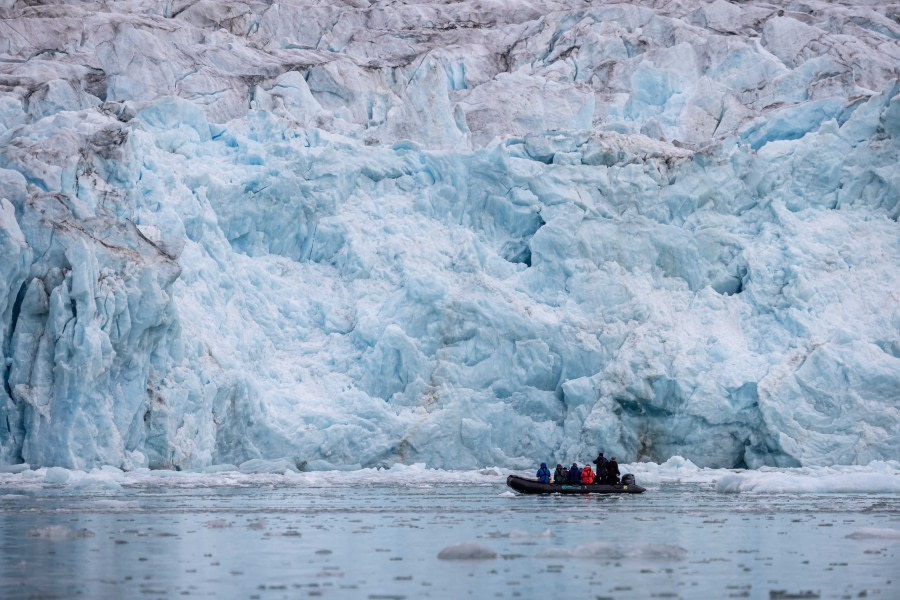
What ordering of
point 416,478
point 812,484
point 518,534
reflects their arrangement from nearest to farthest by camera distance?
point 518,534 → point 812,484 → point 416,478

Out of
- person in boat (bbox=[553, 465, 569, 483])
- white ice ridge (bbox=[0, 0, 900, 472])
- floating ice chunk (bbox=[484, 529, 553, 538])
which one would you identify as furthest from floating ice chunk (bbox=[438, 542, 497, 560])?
white ice ridge (bbox=[0, 0, 900, 472])

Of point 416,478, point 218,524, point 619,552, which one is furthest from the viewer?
point 416,478

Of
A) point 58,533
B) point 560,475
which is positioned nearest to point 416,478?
point 560,475

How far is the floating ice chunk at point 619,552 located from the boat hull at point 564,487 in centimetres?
948

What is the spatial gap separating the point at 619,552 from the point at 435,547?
60.4 inches

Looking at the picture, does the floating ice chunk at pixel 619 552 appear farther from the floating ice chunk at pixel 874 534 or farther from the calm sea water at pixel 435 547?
the floating ice chunk at pixel 874 534

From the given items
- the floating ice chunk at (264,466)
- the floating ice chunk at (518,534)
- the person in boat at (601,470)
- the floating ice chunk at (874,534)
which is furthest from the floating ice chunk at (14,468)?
the floating ice chunk at (874,534)

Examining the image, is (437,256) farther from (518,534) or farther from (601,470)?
(518,534)

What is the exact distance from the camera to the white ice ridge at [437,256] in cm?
2211

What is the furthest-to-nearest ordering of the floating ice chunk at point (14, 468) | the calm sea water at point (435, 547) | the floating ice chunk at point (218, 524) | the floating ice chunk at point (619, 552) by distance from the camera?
the floating ice chunk at point (14, 468) < the floating ice chunk at point (218, 524) < the floating ice chunk at point (619, 552) < the calm sea water at point (435, 547)

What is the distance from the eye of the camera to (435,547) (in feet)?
33.6

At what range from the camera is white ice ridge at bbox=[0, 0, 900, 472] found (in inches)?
870

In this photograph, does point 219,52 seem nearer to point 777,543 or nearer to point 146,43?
point 146,43

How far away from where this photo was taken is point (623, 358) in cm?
2497
